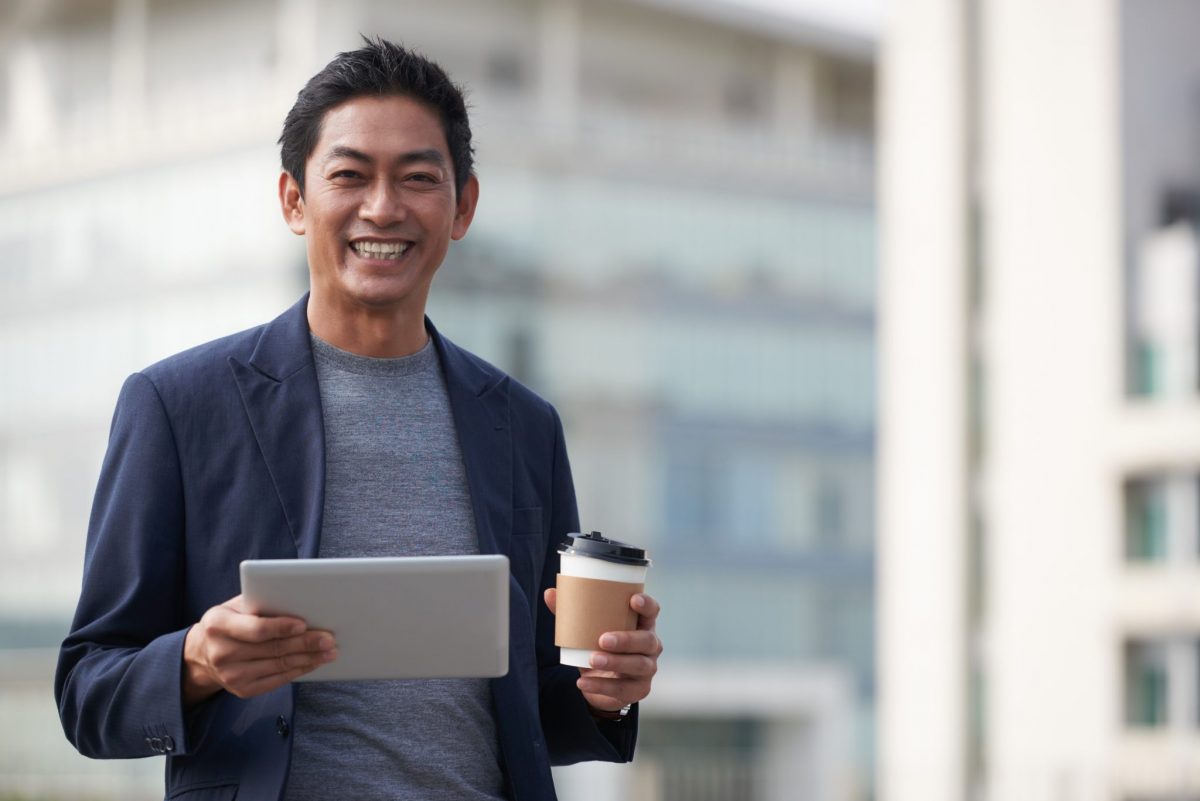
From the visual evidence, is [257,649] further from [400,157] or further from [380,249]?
[400,157]

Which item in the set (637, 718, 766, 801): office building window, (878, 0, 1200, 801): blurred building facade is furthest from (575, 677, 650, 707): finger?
(637, 718, 766, 801): office building window

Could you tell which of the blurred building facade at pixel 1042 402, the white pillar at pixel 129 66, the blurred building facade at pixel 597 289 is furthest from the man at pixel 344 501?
the white pillar at pixel 129 66

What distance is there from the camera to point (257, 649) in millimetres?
2123

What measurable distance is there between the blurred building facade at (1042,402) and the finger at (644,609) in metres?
27.6

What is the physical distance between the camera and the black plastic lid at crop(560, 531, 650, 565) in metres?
2.49

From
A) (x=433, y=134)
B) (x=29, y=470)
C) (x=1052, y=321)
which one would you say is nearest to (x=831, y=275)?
(x=1052, y=321)

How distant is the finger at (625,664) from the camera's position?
2.50 meters

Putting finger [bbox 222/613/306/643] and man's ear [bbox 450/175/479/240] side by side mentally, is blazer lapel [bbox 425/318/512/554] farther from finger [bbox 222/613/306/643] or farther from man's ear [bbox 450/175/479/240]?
finger [bbox 222/613/306/643]

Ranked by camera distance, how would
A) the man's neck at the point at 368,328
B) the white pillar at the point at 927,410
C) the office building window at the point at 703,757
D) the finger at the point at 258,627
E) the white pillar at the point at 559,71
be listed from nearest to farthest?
the finger at the point at 258,627, the man's neck at the point at 368,328, the white pillar at the point at 927,410, the white pillar at the point at 559,71, the office building window at the point at 703,757

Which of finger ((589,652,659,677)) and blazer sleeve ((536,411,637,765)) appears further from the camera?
blazer sleeve ((536,411,637,765))

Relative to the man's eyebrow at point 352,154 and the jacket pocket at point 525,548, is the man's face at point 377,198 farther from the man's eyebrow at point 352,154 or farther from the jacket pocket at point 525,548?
the jacket pocket at point 525,548

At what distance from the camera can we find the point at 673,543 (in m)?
37.8

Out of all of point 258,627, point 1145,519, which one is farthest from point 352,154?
point 1145,519

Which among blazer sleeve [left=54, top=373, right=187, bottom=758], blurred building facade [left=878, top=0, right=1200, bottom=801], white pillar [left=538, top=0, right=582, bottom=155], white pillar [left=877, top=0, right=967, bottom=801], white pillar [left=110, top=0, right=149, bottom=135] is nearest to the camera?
blazer sleeve [left=54, top=373, right=187, bottom=758]
